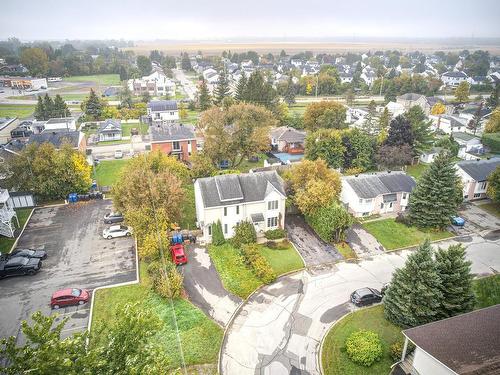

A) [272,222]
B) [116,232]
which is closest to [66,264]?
[116,232]

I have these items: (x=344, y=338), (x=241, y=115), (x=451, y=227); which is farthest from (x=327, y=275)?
(x=241, y=115)

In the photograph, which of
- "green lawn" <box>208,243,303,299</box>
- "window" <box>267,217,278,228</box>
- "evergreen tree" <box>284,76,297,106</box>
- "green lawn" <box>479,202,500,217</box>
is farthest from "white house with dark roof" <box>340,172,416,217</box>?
"evergreen tree" <box>284,76,297,106</box>

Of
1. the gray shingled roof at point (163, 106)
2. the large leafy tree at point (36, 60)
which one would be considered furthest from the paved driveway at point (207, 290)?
the large leafy tree at point (36, 60)

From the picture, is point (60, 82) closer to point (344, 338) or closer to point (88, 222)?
point (88, 222)

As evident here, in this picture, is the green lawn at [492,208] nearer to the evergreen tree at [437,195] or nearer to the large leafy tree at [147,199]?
the evergreen tree at [437,195]

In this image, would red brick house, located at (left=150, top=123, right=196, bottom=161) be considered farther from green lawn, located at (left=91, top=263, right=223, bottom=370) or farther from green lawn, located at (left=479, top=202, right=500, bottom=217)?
green lawn, located at (left=479, top=202, right=500, bottom=217)
